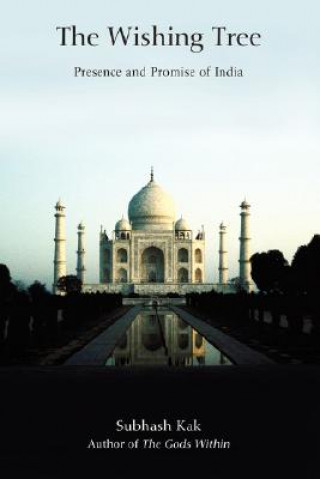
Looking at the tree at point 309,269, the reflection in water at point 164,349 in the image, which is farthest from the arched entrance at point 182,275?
the reflection in water at point 164,349

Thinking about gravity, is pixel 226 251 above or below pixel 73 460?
above

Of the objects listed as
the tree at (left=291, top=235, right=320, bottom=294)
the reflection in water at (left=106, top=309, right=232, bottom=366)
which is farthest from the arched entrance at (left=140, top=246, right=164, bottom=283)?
the reflection in water at (left=106, top=309, right=232, bottom=366)

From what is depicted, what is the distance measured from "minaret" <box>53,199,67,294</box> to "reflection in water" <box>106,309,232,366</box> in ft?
90.1

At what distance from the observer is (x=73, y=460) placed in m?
3.88

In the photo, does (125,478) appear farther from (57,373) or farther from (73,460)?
(57,373)

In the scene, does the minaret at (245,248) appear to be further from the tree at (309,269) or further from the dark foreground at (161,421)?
the dark foreground at (161,421)

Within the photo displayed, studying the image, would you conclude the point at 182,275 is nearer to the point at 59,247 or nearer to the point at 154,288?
the point at 154,288

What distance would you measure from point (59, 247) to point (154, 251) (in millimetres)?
8156

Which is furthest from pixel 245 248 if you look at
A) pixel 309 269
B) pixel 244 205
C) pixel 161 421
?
pixel 161 421

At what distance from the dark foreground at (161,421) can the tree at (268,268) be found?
84.4 ft

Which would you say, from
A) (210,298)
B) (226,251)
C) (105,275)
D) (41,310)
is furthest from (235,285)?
(41,310)

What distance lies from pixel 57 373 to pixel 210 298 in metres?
17.7

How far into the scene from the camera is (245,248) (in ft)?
141

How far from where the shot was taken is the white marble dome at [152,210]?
4809 cm
